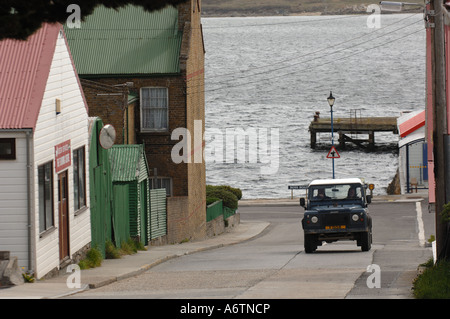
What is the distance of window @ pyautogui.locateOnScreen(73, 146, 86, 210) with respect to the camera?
22.6 metres

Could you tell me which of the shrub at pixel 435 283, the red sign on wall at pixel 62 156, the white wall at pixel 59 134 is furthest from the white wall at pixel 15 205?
the shrub at pixel 435 283

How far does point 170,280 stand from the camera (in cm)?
1930

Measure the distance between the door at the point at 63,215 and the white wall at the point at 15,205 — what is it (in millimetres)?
2668

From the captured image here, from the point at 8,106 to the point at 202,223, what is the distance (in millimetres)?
25159

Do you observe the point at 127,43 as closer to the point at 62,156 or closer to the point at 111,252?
the point at 111,252

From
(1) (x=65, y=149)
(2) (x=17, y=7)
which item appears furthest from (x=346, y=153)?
(2) (x=17, y=7)

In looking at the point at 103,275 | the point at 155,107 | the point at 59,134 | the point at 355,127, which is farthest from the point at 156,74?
the point at 355,127

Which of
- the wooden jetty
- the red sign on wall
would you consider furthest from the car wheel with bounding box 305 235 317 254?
the wooden jetty

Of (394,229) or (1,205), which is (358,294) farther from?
(394,229)

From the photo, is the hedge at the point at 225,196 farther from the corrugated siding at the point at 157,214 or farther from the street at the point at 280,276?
the street at the point at 280,276

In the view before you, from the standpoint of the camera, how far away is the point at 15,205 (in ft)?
59.1

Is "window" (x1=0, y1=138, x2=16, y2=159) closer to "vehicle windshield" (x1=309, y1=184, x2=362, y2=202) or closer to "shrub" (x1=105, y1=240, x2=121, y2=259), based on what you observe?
"shrub" (x1=105, y1=240, x2=121, y2=259)

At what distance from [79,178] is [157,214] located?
10.5 meters

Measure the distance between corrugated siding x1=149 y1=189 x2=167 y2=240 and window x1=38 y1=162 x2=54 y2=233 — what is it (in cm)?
1231
